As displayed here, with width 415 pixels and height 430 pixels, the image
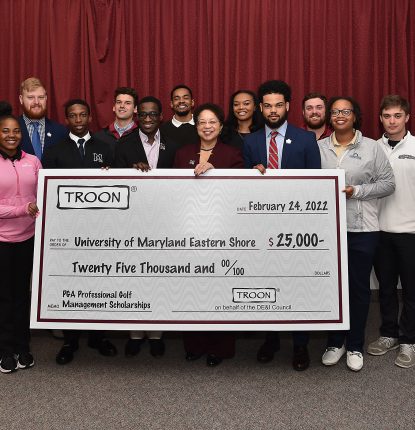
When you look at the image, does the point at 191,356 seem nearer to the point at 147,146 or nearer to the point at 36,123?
the point at 147,146

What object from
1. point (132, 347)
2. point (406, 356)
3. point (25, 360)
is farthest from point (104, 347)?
point (406, 356)

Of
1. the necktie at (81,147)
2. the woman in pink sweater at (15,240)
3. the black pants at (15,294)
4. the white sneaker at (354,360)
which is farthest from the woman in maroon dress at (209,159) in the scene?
the black pants at (15,294)

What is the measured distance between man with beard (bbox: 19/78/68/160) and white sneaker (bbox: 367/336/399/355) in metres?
2.63

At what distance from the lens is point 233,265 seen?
107 inches

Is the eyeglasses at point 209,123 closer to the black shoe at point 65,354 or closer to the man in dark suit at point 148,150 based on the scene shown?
the man in dark suit at point 148,150

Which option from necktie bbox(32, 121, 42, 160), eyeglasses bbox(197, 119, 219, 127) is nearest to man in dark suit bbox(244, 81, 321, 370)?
eyeglasses bbox(197, 119, 219, 127)

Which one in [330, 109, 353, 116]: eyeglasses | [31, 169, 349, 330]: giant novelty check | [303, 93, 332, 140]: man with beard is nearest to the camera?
[31, 169, 349, 330]: giant novelty check

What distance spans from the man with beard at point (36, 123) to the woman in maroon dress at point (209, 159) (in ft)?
3.33

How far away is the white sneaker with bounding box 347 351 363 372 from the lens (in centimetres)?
284

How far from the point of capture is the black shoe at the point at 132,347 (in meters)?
3.11

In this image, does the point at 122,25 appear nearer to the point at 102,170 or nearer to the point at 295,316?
the point at 102,170

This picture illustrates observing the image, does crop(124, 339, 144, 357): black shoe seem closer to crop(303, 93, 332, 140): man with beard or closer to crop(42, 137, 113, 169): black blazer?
crop(42, 137, 113, 169): black blazer

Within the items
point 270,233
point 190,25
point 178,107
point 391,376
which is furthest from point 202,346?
point 190,25

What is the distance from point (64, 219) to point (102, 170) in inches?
14.5
